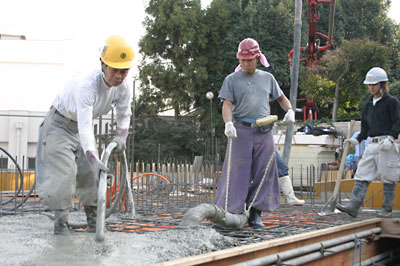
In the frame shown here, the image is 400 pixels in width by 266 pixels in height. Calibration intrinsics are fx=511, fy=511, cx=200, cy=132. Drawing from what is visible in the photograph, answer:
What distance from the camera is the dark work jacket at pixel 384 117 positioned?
537cm

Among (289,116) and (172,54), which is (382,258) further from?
(172,54)

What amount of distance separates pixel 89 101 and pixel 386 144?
337cm

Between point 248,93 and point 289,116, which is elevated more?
point 248,93

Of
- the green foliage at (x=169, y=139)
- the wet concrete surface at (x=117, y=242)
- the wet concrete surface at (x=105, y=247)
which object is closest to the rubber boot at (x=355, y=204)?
the wet concrete surface at (x=117, y=242)

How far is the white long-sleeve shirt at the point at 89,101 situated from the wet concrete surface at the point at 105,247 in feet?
1.98

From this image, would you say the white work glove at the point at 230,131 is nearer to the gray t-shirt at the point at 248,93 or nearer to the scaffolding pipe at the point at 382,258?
the gray t-shirt at the point at 248,93

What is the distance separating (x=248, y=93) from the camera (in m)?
4.32

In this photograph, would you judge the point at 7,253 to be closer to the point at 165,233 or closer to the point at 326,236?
the point at 165,233

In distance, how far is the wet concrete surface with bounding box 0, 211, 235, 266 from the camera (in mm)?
2596

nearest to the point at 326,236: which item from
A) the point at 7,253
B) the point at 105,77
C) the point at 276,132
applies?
the point at 105,77

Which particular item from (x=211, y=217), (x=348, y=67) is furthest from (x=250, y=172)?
(x=348, y=67)

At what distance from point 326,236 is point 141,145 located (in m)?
17.6

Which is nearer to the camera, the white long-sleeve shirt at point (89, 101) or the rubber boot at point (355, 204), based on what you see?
the white long-sleeve shirt at point (89, 101)

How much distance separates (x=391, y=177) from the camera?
17.7 feet
